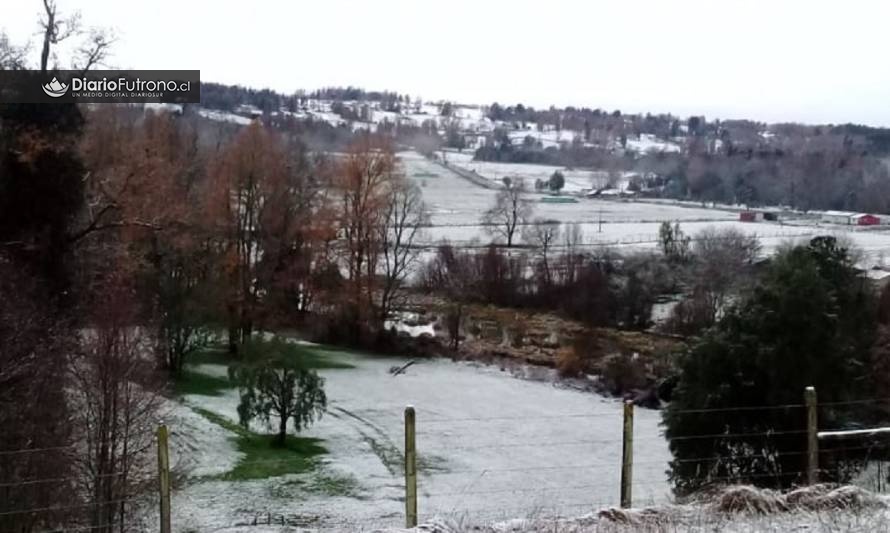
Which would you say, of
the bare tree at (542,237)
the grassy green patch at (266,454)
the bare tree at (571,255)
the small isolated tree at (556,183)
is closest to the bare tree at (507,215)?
the bare tree at (542,237)

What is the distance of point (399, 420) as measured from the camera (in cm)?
2175

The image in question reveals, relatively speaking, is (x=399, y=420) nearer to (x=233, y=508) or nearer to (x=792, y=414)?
(x=233, y=508)

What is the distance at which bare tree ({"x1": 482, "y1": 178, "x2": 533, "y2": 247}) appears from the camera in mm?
52513

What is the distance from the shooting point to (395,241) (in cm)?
3416

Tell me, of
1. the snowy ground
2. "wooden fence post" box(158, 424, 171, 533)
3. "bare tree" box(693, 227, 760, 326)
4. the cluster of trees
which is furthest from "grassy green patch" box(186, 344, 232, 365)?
"wooden fence post" box(158, 424, 171, 533)

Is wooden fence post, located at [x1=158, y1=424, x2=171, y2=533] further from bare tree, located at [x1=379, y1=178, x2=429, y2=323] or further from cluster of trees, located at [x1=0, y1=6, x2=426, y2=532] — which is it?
bare tree, located at [x1=379, y1=178, x2=429, y2=323]

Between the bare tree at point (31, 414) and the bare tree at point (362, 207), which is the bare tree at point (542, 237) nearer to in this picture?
the bare tree at point (362, 207)

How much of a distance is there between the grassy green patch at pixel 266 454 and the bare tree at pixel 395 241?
12591 mm

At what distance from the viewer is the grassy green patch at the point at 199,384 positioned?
901 inches

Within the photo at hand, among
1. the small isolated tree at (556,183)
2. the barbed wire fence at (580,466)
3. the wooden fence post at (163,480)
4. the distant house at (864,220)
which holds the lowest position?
the barbed wire fence at (580,466)

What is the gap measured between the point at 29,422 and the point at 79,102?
10301mm

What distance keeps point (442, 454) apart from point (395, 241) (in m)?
16.4

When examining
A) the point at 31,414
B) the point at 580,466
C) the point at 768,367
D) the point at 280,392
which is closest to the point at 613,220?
the point at 280,392

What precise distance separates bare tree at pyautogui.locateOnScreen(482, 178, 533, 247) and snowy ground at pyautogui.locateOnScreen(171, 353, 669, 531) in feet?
85.5
